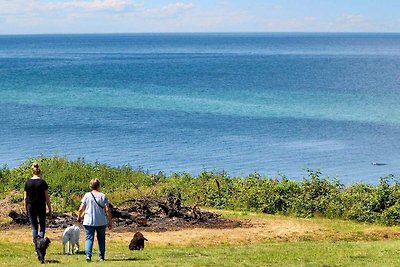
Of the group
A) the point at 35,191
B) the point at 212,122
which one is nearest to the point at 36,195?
the point at 35,191

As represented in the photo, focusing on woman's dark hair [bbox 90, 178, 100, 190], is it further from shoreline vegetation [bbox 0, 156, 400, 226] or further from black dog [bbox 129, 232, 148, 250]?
shoreline vegetation [bbox 0, 156, 400, 226]

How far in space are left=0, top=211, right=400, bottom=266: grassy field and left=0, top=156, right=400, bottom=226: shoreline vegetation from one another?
1.38 meters

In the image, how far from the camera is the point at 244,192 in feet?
96.6

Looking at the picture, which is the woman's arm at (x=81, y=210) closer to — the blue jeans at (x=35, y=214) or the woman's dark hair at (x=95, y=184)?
the woman's dark hair at (x=95, y=184)

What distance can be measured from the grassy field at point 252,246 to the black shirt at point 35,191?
4.56ft

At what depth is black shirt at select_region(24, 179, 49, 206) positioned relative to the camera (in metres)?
16.1

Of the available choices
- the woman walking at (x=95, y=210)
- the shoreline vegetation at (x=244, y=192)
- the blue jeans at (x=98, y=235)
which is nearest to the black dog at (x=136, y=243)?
the blue jeans at (x=98, y=235)

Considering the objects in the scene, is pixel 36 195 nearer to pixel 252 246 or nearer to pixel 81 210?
pixel 81 210

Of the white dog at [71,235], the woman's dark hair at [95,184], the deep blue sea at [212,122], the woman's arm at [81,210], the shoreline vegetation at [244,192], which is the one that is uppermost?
the woman's dark hair at [95,184]

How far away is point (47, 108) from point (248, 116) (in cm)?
2334

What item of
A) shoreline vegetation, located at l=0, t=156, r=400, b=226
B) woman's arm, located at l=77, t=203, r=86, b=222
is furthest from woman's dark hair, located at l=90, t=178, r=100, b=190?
shoreline vegetation, located at l=0, t=156, r=400, b=226

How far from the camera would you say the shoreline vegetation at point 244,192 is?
88.8ft

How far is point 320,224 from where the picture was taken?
2497 cm

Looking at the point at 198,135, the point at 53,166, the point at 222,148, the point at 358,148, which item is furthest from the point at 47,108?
the point at 53,166
